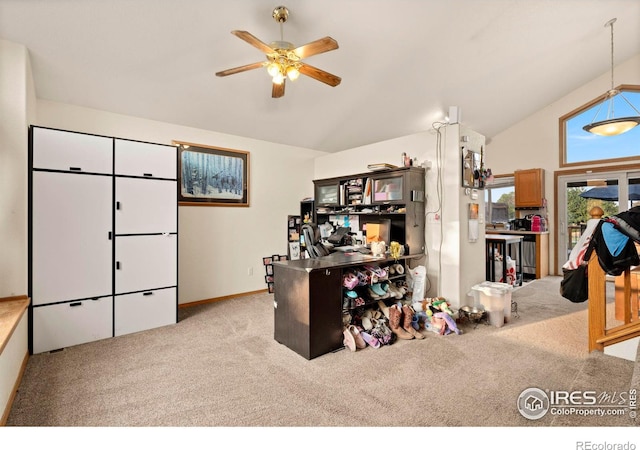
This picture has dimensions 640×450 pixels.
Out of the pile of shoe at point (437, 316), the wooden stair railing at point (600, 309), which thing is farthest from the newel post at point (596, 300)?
the pile of shoe at point (437, 316)

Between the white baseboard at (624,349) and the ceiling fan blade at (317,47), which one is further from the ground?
the ceiling fan blade at (317,47)

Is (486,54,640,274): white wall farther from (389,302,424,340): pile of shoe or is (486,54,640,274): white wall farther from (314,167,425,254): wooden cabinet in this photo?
(389,302,424,340): pile of shoe

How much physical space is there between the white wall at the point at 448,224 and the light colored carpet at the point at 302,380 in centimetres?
66

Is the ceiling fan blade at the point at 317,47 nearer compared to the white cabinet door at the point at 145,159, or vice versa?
the ceiling fan blade at the point at 317,47

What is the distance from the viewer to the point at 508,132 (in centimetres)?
683

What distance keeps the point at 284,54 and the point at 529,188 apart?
6.05m

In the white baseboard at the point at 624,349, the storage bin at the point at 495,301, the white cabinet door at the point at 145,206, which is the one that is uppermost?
the white cabinet door at the point at 145,206

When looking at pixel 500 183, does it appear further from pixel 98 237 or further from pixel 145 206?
pixel 98 237

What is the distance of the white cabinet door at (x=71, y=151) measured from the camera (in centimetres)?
280

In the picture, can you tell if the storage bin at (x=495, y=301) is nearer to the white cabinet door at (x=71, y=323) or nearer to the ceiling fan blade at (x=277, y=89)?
the ceiling fan blade at (x=277, y=89)

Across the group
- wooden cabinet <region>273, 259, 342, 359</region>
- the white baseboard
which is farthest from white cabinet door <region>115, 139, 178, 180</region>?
the white baseboard

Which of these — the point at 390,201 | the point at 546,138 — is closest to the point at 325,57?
the point at 390,201
